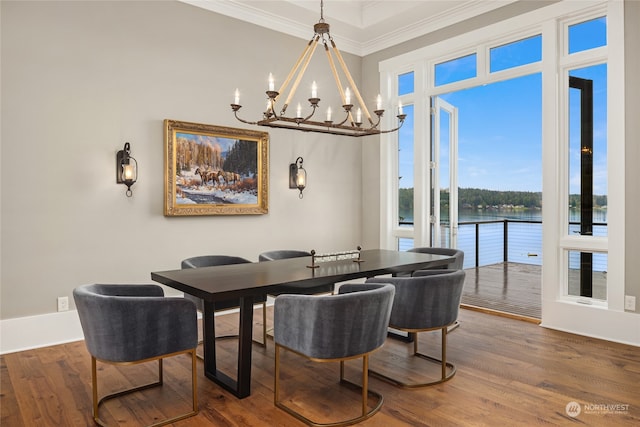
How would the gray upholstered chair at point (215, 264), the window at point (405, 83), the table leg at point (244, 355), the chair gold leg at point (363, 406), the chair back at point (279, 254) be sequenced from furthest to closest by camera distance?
the window at point (405, 83)
the chair back at point (279, 254)
the gray upholstered chair at point (215, 264)
the table leg at point (244, 355)
the chair gold leg at point (363, 406)

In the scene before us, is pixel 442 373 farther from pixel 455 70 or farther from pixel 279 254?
pixel 455 70

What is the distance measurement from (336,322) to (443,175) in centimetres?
368

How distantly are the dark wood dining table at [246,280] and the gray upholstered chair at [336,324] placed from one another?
0.31 m

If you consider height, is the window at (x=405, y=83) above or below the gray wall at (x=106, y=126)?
above

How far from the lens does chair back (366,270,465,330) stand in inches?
113

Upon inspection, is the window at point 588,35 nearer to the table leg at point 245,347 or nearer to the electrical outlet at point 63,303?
the table leg at point 245,347

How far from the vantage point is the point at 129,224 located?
13.9 feet

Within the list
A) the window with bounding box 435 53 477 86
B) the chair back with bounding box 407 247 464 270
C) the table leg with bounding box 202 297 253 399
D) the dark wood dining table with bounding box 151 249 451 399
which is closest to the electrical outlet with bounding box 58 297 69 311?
the dark wood dining table with bounding box 151 249 451 399

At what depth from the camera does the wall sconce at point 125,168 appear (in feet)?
13.5

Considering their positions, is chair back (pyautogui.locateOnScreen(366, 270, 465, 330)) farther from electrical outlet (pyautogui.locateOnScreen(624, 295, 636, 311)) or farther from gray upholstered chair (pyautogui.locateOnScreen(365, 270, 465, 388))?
electrical outlet (pyautogui.locateOnScreen(624, 295, 636, 311))

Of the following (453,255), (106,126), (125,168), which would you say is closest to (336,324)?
(453,255)

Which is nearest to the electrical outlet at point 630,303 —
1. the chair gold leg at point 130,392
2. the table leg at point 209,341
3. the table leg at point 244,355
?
the table leg at point 244,355

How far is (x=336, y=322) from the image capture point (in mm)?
2344

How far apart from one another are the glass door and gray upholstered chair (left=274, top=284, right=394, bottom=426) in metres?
3.28
